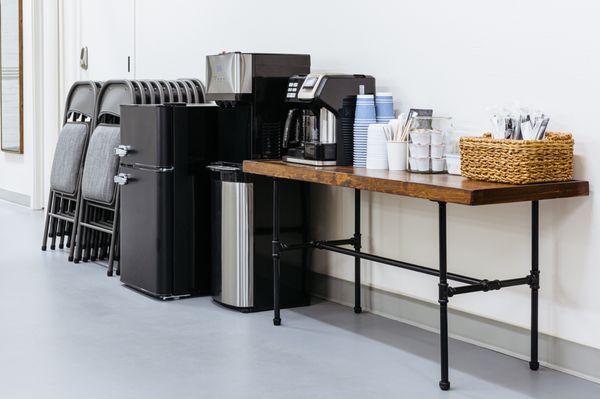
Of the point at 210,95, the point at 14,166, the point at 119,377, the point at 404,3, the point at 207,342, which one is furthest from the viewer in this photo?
the point at 14,166

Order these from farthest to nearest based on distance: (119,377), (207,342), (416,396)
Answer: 1. (207,342)
2. (119,377)
3. (416,396)

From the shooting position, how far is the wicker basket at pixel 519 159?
11.1 ft

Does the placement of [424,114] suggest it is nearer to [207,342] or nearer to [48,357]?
[207,342]

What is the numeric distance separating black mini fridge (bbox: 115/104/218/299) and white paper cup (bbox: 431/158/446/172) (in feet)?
5.52

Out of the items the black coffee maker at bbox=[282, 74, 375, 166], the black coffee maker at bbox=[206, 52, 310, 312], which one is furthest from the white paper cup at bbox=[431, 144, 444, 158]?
the black coffee maker at bbox=[206, 52, 310, 312]

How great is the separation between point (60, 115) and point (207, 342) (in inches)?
197

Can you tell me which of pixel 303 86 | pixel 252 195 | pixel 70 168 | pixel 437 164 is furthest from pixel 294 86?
pixel 70 168

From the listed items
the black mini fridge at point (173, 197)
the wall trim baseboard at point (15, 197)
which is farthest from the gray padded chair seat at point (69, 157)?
the wall trim baseboard at point (15, 197)

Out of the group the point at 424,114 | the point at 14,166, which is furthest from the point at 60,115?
the point at 424,114

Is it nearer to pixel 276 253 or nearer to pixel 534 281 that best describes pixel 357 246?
pixel 276 253

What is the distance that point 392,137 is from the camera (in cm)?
416

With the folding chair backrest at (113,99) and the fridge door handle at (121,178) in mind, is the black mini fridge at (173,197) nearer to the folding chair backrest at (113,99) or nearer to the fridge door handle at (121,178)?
the fridge door handle at (121,178)

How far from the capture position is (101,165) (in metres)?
5.98

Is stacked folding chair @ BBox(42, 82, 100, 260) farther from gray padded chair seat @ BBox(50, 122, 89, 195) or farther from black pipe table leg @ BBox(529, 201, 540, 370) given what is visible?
black pipe table leg @ BBox(529, 201, 540, 370)
